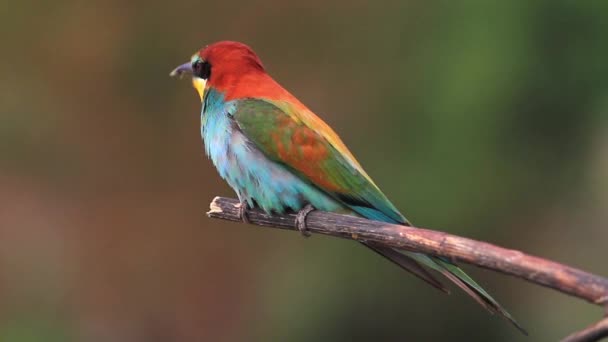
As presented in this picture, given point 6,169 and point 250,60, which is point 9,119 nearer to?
point 6,169

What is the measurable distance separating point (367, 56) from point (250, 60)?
5.71 ft

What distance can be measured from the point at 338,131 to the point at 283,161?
5.80 feet

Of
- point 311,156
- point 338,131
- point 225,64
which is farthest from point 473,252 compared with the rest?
point 338,131

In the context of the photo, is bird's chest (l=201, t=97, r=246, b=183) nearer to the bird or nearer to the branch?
the bird

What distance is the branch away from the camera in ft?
4.26

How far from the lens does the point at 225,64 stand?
2432 millimetres

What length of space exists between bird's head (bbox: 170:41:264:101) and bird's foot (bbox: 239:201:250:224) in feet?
1.27

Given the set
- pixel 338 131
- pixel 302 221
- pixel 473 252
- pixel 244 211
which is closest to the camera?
pixel 473 252

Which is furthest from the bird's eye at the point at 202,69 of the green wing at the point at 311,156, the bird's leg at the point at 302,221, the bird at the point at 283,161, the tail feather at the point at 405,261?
the tail feather at the point at 405,261

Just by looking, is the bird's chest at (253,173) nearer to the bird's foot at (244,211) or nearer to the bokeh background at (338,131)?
the bird's foot at (244,211)

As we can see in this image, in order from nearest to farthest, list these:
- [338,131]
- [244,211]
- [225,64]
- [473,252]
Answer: [473,252] → [244,211] → [225,64] → [338,131]

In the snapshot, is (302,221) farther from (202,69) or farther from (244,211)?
(202,69)

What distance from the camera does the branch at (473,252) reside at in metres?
1.30

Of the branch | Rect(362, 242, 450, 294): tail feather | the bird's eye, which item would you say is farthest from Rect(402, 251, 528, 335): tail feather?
the bird's eye
